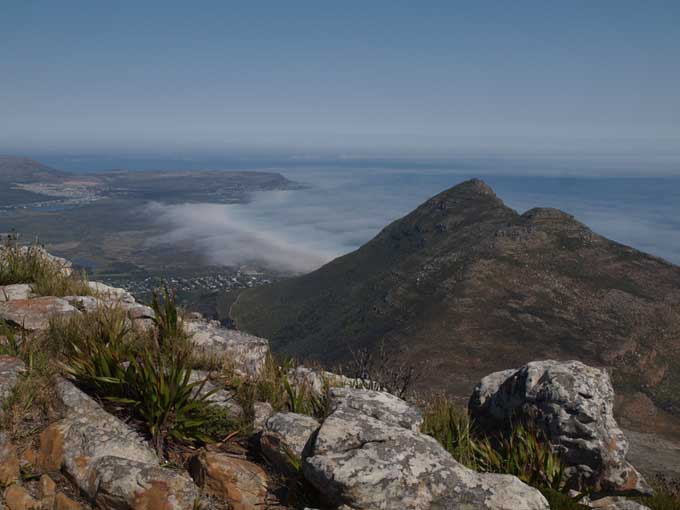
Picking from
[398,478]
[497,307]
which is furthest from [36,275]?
[497,307]

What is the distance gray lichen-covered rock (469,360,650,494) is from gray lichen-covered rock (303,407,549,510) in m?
2.04

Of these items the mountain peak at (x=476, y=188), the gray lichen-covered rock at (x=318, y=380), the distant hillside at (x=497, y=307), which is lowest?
the distant hillside at (x=497, y=307)

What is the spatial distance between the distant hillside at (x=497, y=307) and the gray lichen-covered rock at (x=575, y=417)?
43.7m

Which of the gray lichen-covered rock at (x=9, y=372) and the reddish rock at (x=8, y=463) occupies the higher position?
the gray lichen-covered rock at (x=9, y=372)

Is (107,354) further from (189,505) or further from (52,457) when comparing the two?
(189,505)

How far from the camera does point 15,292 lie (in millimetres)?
9289

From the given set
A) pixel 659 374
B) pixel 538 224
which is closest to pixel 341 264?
pixel 538 224

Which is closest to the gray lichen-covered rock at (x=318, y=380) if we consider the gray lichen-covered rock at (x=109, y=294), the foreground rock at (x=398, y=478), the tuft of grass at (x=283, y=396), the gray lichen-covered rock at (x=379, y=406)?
the tuft of grass at (x=283, y=396)

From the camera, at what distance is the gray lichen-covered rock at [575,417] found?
5973 millimetres

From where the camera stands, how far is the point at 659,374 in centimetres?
5894

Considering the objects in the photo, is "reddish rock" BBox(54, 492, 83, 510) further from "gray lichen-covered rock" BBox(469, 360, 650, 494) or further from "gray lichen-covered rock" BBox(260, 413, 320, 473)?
"gray lichen-covered rock" BBox(469, 360, 650, 494)

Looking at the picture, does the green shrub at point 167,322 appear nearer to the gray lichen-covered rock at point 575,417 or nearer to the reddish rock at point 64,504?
the reddish rock at point 64,504

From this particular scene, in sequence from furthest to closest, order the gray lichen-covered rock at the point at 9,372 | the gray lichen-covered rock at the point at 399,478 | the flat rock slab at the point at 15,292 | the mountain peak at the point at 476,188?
the mountain peak at the point at 476,188, the flat rock slab at the point at 15,292, the gray lichen-covered rock at the point at 9,372, the gray lichen-covered rock at the point at 399,478

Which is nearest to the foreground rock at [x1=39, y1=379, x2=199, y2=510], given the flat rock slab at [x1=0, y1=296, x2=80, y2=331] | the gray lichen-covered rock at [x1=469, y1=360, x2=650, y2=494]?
the flat rock slab at [x1=0, y1=296, x2=80, y2=331]
